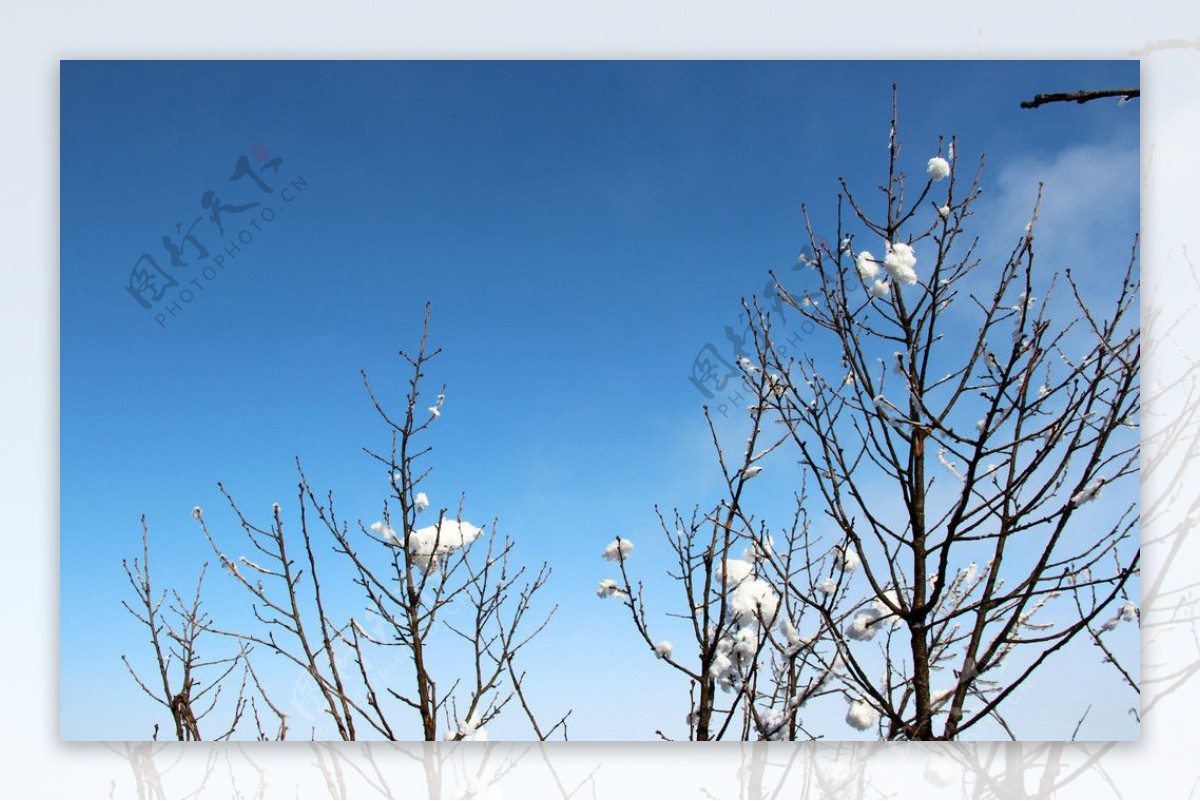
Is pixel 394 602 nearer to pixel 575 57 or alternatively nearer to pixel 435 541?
pixel 435 541

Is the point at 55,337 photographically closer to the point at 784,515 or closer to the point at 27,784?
the point at 27,784

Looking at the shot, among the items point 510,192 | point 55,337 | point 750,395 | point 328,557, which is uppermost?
point 510,192

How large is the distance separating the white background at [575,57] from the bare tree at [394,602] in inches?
6.9

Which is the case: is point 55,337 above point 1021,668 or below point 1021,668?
above

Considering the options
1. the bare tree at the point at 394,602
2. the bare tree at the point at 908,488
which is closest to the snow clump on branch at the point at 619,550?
the bare tree at the point at 908,488

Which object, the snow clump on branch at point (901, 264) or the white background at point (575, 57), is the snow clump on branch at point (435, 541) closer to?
the white background at point (575, 57)

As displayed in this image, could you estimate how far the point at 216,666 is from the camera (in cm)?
205

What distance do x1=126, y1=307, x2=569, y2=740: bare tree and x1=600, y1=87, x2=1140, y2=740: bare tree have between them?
226 mm

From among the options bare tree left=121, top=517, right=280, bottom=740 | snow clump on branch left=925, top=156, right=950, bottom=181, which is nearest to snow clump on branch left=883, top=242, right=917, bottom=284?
snow clump on branch left=925, top=156, right=950, bottom=181

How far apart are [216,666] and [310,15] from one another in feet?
4.13

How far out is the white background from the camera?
6.94 feet

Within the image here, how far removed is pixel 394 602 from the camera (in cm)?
198

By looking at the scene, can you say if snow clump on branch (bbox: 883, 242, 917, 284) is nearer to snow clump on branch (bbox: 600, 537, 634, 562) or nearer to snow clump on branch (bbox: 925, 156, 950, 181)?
snow clump on branch (bbox: 925, 156, 950, 181)

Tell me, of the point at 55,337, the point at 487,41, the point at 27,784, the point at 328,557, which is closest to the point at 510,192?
the point at 487,41
